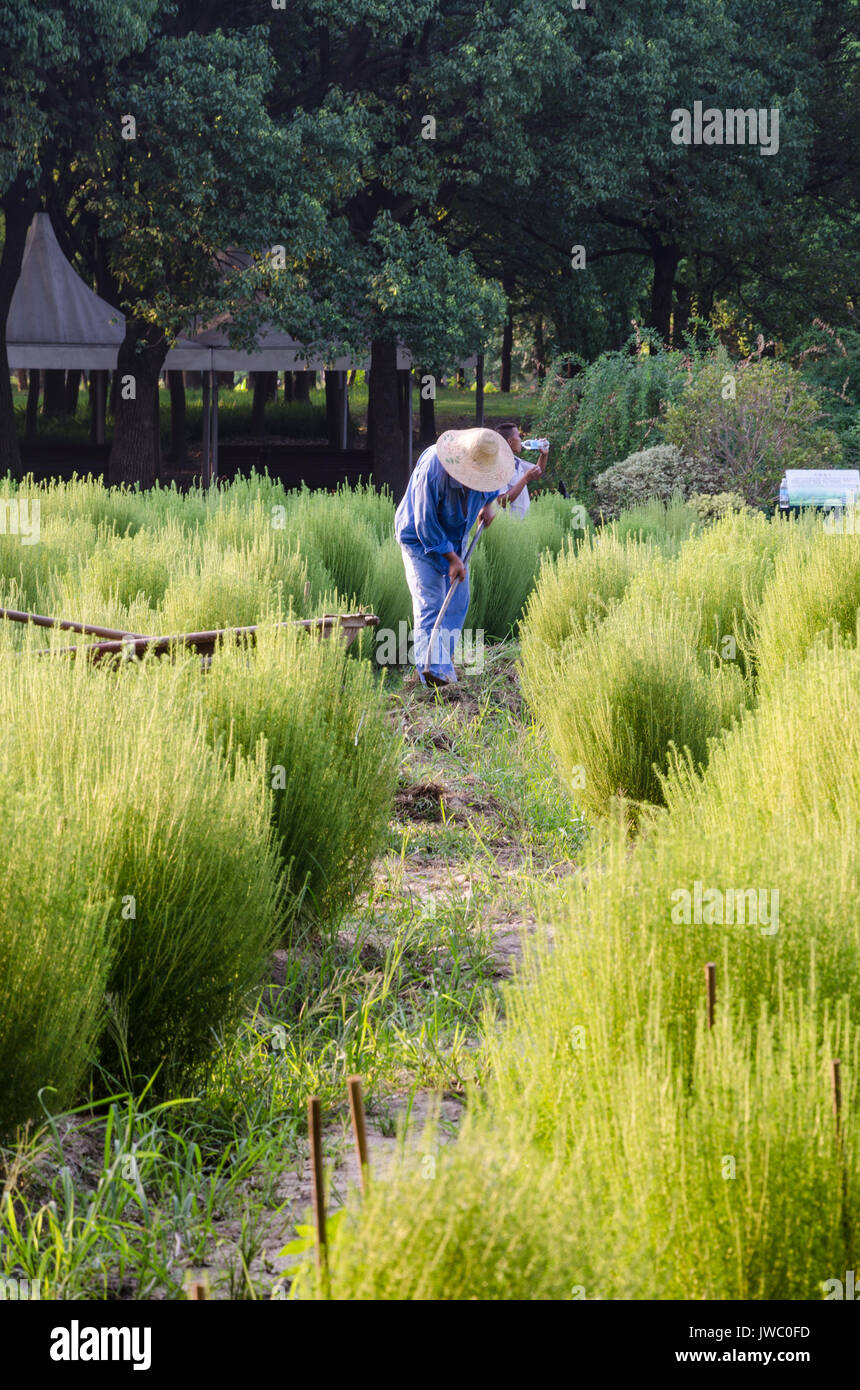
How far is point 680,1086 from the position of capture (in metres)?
2.22

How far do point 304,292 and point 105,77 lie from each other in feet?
11.0

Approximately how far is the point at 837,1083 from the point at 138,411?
716 inches

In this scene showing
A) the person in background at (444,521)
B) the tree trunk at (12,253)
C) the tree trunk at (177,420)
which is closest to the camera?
the person in background at (444,521)

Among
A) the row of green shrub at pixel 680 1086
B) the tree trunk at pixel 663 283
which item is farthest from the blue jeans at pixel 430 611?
the tree trunk at pixel 663 283

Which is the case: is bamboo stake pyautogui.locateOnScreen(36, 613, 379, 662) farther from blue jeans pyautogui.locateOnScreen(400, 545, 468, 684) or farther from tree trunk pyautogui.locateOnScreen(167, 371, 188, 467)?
tree trunk pyautogui.locateOnScreen(167, 371, 188, 467)

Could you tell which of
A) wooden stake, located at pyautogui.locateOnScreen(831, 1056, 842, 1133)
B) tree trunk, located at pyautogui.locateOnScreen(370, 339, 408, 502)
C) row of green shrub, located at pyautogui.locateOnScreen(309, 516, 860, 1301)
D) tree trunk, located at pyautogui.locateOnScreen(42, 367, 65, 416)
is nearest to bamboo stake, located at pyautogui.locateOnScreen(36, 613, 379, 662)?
row of green shrub, located at pyautogui.locateOnScreen(309, 516, 860, 1301)

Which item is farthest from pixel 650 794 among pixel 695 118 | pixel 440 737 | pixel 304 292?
pixel 695 118

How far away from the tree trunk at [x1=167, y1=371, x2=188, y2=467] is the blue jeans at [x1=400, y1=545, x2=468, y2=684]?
1956 cm

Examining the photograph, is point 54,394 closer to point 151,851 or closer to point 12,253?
point 12,253

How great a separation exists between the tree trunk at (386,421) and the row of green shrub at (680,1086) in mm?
18623

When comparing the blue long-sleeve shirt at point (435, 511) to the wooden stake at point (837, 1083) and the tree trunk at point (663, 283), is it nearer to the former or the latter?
the wooden stake at point (837, 1083)

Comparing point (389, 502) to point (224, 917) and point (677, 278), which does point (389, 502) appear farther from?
point (677, 278)

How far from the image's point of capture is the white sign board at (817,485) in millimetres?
13945

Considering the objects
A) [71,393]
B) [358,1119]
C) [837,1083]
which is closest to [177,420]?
[71,393]
